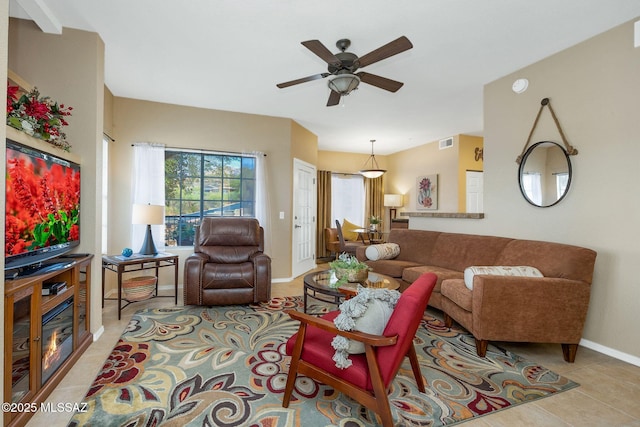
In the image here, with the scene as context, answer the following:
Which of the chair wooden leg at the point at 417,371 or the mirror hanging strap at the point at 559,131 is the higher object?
the mirror hanging strap at the point at 559,131

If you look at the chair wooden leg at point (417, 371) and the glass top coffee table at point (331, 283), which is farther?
the glass top coffee table at point (331, 283)

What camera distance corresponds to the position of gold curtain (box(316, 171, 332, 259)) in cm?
697

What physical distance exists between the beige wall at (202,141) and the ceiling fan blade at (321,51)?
2.55m

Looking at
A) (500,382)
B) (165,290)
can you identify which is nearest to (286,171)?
(165,290)

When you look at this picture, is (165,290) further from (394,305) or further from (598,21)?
(598,21)

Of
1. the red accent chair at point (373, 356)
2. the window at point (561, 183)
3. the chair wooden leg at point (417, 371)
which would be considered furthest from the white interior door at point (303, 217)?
the window at point (561, 183)

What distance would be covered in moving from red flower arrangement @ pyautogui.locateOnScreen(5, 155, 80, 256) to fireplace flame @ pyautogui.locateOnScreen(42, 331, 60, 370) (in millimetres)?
607

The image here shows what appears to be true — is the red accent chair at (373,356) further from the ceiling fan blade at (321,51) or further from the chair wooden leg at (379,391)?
the ceiling fan blade at (321,51)

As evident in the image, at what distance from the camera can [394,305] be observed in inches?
63.8

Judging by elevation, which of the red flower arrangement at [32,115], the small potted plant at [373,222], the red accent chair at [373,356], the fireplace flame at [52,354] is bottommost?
the fireplace flame at [52,354]

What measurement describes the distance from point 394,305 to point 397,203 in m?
5.79

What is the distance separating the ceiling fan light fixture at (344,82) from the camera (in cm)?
254

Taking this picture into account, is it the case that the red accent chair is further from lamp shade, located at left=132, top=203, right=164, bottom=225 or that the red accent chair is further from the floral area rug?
lamp shade, located at left=132, top=203, right=164, bottom=225

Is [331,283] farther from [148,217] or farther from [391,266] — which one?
[148,217]
